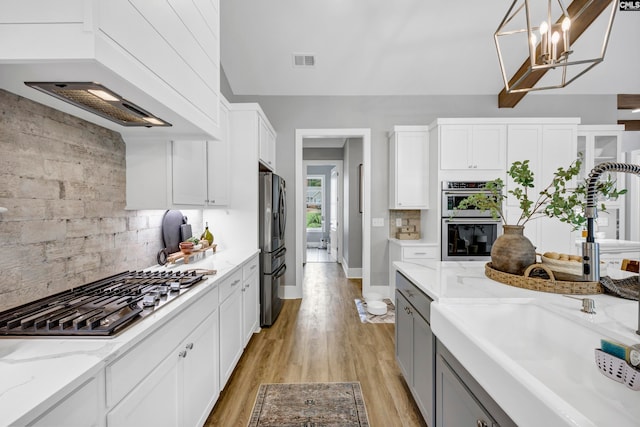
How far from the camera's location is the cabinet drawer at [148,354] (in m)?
0.90

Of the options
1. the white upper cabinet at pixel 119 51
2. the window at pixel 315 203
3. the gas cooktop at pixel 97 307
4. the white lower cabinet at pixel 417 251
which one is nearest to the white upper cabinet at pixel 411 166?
the white lower cabinet at pixel 417 251

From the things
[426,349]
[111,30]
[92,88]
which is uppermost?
[111,30]

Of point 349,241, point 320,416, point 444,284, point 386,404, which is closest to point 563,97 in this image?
point 349,241

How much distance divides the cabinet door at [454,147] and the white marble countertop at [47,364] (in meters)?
3.49

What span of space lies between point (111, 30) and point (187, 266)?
159 centimetres

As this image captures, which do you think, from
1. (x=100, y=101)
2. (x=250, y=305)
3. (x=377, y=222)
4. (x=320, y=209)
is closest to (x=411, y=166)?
(x=377, y=222)

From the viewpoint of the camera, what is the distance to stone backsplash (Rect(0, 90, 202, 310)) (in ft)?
3.90

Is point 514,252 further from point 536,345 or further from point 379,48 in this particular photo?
point 379,48

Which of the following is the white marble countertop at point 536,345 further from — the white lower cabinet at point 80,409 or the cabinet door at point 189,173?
the cabinet door at point 189,173

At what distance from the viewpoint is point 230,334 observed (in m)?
2.07

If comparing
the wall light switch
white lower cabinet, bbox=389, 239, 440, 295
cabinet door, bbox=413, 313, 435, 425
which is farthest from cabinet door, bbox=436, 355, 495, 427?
the wall light switch

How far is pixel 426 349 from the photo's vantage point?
58.8 inches

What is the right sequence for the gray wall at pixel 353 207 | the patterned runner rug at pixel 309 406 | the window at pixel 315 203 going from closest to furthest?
the patterned runner rug at pixel 309 406
the gray wall at pixel 353 207
the window at pixel 315 203

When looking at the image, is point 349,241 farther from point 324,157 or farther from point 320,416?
point 320,416
